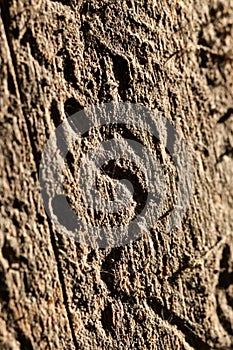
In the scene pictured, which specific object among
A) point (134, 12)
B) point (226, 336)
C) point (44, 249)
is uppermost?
point (134, 12)

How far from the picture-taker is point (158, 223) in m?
0.88

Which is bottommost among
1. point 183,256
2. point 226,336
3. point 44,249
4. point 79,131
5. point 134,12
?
point 226,336

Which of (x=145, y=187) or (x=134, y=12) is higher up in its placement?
(x=134, y=12)

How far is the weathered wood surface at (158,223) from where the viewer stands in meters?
0.83

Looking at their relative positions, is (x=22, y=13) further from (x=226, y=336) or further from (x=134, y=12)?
(x=226, y=336)

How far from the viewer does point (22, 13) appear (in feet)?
2.70

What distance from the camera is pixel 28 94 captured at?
32.7 inches

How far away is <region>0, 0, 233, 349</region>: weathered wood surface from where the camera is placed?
2.72 ft

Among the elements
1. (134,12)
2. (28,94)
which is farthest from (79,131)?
(134,12)

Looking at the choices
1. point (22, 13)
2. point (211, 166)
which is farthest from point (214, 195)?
point (22, 13)

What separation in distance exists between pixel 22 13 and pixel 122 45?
159 millimetres

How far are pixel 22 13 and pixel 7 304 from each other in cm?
44

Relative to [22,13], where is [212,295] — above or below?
below

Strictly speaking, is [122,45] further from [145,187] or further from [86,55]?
[145,187]
